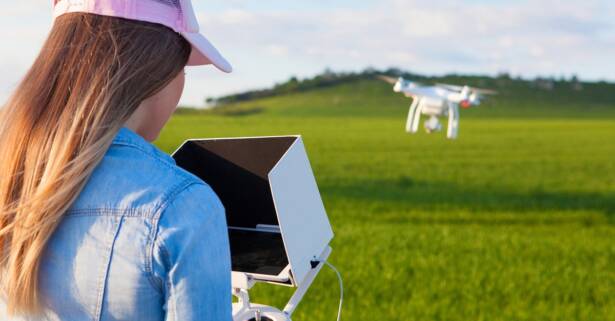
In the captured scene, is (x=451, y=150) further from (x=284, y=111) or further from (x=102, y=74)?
(x=284, y=111)

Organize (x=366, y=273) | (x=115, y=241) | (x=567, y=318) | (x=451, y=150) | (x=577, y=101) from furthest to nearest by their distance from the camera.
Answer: (x=577, y=101)
(x=451, y=150)
(x=366, y=273)
(x=567, y=318)
(x=115, y=241)

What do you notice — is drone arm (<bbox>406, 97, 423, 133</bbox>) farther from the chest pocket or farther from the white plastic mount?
the chest pocket

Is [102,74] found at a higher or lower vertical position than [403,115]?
higher

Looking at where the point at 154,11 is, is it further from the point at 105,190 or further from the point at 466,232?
the point at 466,232

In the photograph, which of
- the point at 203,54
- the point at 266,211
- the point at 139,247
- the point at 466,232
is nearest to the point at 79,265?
the point at 139,247

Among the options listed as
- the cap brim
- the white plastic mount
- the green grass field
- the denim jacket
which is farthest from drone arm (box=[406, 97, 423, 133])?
the green grass field

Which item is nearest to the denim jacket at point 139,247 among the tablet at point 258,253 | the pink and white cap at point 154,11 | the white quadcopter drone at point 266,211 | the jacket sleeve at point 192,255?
the jacket sleeve at point 192,255

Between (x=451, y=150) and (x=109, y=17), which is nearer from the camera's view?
(x=109, y=17)

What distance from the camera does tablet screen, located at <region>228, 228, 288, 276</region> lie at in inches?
86.3

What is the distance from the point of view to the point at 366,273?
23.9 feet

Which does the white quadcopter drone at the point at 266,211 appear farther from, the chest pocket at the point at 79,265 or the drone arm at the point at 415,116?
the drone arm at the point at 415,116

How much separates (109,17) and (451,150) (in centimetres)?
3009

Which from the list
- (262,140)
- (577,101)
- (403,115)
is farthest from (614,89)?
(262,140)

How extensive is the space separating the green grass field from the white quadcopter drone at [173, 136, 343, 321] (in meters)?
3.31
